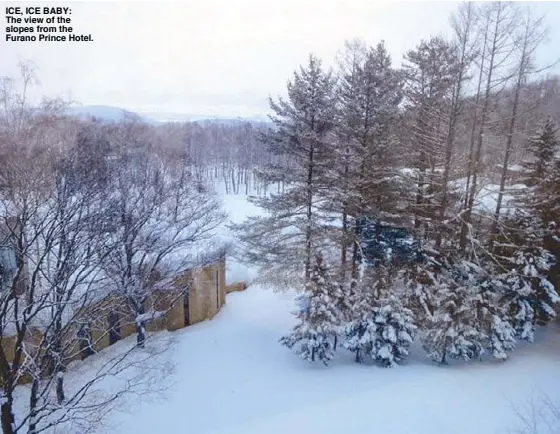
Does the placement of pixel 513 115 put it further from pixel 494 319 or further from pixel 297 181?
pixel 297 181

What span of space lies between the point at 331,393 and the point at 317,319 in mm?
2357

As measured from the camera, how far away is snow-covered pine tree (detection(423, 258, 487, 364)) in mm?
11773

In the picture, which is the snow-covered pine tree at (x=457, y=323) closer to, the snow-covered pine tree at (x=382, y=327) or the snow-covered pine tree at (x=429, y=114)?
the snow-covered pine tree at (x=382, y=327)

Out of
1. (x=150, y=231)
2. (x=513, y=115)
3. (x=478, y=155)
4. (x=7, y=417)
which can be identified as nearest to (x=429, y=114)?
(x=478, y=155)

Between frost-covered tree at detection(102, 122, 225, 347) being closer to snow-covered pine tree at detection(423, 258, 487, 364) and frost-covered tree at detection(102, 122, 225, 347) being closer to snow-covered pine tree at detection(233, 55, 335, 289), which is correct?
snow-covered pine tree at detection(233, 55, 335, 289)

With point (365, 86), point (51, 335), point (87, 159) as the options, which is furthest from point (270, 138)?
point (51, 335)

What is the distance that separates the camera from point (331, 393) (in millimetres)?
10836

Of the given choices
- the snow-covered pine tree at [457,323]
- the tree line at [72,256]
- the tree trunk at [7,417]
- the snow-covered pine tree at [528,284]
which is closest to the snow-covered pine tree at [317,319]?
the snow-covered pine tree at [457,323]

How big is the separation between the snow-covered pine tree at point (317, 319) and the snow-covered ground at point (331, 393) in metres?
0.62

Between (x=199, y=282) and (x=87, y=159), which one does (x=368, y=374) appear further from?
(x=87, y=159)

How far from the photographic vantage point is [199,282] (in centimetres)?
1644

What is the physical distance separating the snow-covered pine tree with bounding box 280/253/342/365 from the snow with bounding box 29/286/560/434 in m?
0.62

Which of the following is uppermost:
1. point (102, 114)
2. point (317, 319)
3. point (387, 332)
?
point (102, 114)

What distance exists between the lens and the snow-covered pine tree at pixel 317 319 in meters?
12.3
